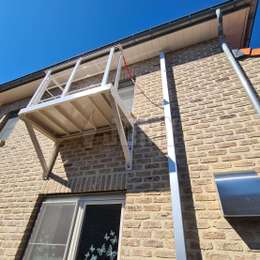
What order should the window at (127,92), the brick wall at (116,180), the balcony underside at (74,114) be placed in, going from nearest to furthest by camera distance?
the brick wall at (116,180)
the balcony underside at (74,114)
the window at (127,92)

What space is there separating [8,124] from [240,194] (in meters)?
5.99

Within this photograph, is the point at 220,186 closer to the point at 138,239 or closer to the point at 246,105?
the point at 138,239

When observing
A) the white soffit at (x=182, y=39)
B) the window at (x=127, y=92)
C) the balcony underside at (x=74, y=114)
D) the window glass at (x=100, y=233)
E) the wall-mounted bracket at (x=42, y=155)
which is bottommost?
the window glass at (x=100, y=233)

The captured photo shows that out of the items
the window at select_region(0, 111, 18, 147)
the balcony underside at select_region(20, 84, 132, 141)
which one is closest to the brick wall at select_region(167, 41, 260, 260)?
the balcony underside at select_region(20, 84, 132, 141)

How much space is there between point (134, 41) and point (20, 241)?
13.9ft

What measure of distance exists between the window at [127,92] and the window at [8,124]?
3.35 metres

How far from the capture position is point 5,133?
560 centimetres

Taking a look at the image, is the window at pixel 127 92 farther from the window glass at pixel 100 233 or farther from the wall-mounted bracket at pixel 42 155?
the window glass at pixel 100 233

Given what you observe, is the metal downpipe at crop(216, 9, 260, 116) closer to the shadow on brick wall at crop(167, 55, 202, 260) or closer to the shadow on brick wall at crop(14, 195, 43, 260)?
the shadow on brick wall at crop(167, 55, 202, 260)

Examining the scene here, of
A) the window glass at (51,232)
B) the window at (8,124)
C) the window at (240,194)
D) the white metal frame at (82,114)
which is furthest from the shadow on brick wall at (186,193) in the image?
the window at (8,124)

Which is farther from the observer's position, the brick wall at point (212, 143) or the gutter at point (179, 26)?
the gutter at point (179, 26)

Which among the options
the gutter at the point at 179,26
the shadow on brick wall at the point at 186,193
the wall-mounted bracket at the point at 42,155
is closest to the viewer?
the shadow on brick wall at the point at 186,193

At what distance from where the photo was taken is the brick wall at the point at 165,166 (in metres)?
2.17

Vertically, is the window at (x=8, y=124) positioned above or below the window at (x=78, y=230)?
above
